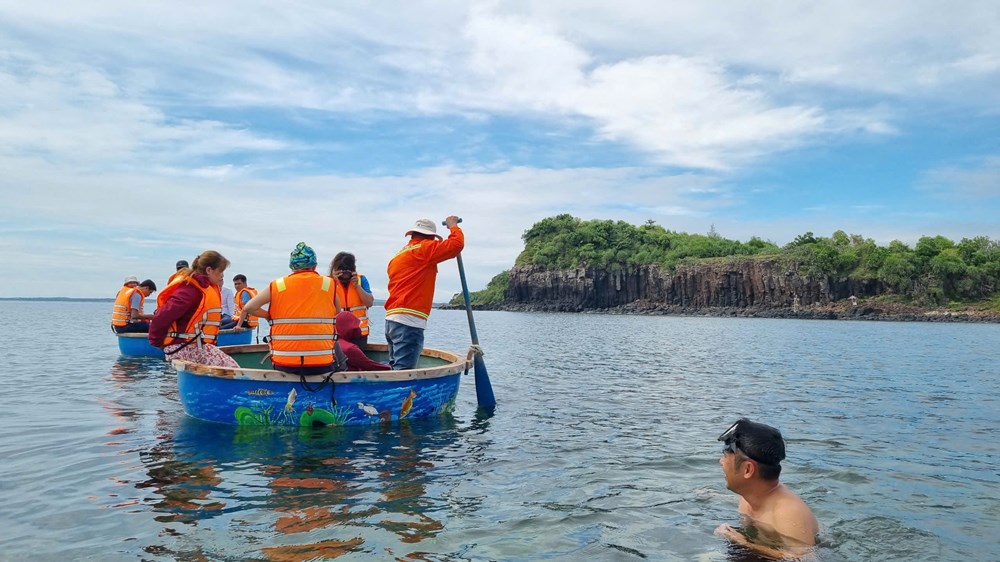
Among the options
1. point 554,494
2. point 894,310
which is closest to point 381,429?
point 554,494

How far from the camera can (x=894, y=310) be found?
318 ft

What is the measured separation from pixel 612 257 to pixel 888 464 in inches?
5325

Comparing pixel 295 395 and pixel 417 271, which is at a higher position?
pixel 417 271

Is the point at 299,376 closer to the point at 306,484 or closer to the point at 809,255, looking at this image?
the point at 306,484

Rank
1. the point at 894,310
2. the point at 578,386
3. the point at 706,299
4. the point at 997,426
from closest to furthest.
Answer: the point at 997,426, the point at 578,386, the point at 894,310, the point at 706,299

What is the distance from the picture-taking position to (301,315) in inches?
328

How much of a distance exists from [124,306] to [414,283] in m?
14.2

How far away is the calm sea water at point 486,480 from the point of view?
5.04 meters

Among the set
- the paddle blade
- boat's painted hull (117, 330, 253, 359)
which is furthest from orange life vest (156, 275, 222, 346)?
boat's painted hull (117, 330, 253, 359)

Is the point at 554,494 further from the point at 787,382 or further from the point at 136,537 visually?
the point at 787,382

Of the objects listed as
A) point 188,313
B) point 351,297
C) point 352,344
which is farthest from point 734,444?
point 188,313

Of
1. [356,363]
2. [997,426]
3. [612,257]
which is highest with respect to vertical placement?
[612,257]

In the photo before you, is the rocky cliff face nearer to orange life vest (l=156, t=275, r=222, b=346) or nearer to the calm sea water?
the calm sea water

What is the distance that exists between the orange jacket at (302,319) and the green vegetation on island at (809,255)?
112310 mm
